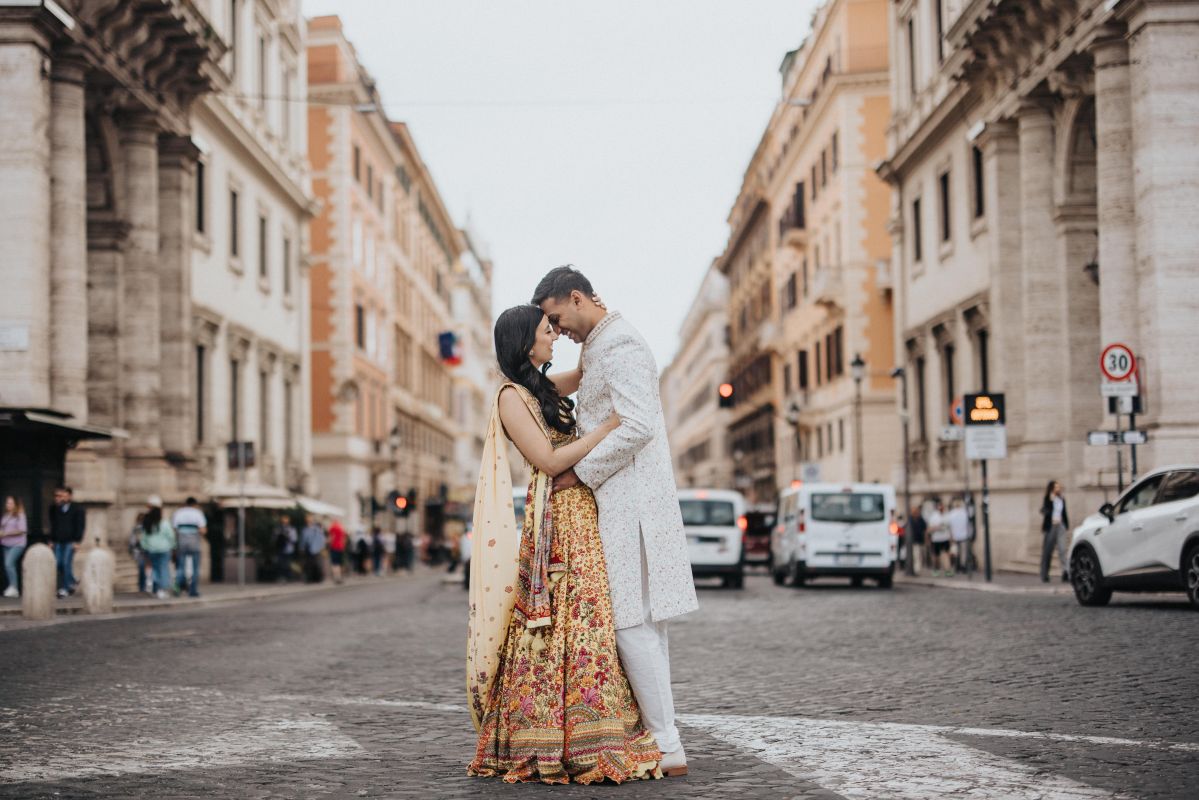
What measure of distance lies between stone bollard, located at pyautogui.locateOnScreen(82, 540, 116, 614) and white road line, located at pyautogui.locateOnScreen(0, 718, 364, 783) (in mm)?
14088

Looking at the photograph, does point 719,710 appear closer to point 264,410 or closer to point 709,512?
point 709,512

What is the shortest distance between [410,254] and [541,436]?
7338cm

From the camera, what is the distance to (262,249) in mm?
45969

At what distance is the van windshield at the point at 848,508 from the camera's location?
2906 cm

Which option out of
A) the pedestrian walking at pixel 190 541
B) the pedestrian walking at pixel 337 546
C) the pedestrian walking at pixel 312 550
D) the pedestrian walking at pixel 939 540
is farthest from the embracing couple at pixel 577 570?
the pedestrian walking at pixel 337 546

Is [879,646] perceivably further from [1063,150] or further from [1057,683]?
[1063,150]

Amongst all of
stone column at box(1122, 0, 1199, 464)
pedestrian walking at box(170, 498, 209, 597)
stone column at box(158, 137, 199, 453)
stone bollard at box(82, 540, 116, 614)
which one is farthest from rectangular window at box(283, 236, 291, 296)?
stone column at box(1122, 0, 1199, 464)

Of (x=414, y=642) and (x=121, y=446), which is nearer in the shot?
(x=414, y=642)

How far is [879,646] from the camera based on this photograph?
14.0 metres

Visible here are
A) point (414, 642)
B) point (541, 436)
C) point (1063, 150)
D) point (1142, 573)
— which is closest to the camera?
point (541, 436)

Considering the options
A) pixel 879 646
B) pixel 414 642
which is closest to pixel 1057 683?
pixel 879 646

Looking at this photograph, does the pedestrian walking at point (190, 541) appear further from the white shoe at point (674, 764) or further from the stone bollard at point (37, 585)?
the white shoe at point (674, 764)

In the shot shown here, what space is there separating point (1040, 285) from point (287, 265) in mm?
25487

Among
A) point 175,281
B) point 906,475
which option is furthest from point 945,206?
point 175,281
